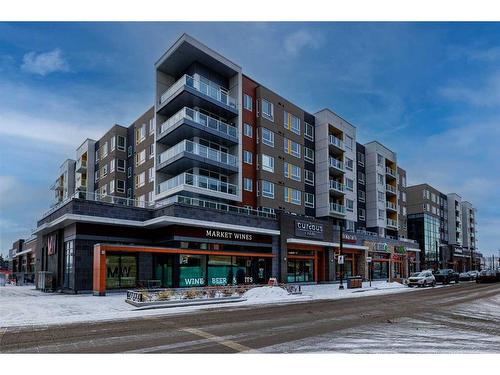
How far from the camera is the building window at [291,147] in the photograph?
156ft

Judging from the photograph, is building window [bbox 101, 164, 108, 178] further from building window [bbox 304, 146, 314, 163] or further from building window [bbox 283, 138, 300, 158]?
building window [bbox 304, 146, 314, 163]

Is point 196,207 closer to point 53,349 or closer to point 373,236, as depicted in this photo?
point 53,349

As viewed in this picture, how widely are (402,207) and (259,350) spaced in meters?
68.3

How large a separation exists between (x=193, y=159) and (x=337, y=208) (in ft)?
74.0

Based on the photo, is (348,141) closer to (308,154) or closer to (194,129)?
(308,154)

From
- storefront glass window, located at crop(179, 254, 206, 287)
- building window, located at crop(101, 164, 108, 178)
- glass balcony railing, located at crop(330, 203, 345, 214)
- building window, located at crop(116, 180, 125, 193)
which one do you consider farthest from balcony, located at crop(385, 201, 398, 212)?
building window, located at crop(101, 164, 108, 178)

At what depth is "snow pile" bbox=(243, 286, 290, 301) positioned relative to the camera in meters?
26.3

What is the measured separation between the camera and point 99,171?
192 ft

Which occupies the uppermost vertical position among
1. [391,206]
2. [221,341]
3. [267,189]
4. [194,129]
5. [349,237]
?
[194,129]

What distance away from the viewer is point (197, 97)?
38.2 metres

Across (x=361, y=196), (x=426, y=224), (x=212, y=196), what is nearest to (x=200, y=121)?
(x=212, y=196)

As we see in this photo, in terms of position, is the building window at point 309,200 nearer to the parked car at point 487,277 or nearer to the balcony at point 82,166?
the parked car at point 487,277

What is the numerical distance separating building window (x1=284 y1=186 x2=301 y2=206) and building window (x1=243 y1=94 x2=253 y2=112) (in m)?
9.35

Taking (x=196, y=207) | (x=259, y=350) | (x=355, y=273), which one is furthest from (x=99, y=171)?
(x=259, y=350)
